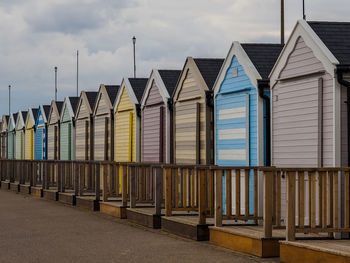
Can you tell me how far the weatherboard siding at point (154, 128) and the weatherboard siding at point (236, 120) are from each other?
153 inches

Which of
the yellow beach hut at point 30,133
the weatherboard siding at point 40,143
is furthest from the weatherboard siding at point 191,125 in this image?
the yellow beach hut at point 30,133

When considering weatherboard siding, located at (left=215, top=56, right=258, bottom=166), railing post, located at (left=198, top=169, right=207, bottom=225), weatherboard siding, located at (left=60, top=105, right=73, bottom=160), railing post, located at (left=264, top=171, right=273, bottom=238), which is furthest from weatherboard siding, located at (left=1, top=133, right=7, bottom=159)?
railing post, located at (left=264, top=171, right=273, bottom=238)

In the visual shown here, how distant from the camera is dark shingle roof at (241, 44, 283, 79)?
51.7ft

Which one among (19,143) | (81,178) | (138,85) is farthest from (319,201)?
(19,143)

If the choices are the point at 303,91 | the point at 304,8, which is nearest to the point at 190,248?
the point at 303,91

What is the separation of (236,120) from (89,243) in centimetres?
492

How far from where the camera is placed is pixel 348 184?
11.2m

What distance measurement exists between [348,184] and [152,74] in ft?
38.3

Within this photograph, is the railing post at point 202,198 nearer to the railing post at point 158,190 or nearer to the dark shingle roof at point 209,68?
the railing post at point 158,190

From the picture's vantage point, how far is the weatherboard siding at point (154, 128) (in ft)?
69.4

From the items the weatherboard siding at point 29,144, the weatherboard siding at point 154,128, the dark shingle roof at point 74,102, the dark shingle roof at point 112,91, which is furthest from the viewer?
the weatherboard siding at point 29,144

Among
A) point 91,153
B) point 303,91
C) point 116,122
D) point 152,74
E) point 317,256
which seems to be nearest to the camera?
point 317,256

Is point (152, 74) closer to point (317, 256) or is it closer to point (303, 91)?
point (303, 91)

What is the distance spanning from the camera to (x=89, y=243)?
13039 millimetres
